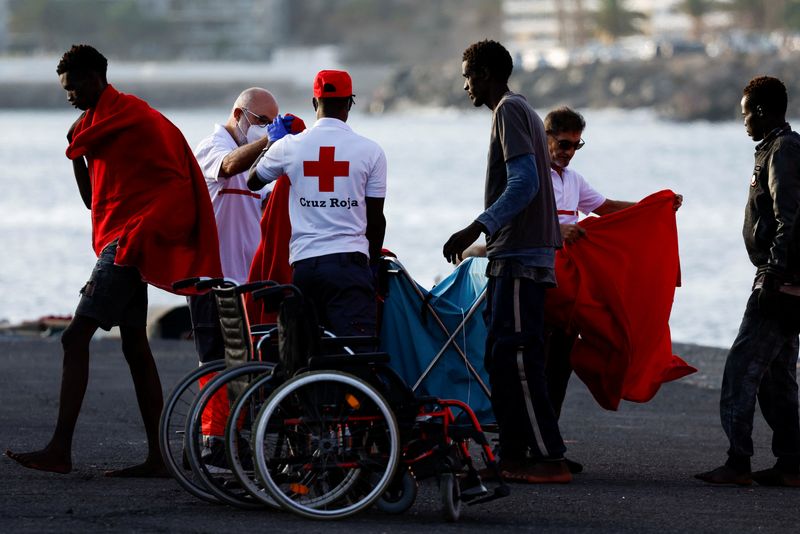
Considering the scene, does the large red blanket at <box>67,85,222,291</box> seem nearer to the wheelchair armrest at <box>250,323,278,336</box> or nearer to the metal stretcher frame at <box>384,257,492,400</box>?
the wheelchair armrest at <box>250,323,278,336</box>

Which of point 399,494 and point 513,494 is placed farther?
point 513,494

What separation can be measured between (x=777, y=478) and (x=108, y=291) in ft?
9.63

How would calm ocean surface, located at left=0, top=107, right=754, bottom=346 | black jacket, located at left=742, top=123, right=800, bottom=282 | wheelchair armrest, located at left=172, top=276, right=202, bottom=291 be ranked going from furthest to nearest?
calm ocean surface, located at left=0, top=107, right=754, bottom=346, black jacket, located at left=742, top=123, right=800, bottom=282, wheelchair armrest, located at left=172, top=276, right=202, bottom=291

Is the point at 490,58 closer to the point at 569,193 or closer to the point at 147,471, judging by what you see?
the point at 569,193

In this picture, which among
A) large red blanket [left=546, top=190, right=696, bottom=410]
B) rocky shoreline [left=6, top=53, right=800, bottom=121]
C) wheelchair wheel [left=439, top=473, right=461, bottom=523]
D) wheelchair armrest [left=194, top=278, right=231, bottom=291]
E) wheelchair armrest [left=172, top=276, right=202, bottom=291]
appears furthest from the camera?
rocky shoreline [left=6, top=53, right=800, bottom=121]

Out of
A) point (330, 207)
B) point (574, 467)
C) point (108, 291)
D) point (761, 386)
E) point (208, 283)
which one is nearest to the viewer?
point (208, 283)

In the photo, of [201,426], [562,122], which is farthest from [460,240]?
[562,122]

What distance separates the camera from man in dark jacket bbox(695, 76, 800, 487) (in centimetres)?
673

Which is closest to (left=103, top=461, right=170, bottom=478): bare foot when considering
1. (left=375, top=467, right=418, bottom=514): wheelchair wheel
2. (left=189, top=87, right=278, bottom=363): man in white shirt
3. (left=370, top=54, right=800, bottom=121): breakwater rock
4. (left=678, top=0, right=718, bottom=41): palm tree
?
(left=189, top=87, right=278, bottom=363): man in white shirt

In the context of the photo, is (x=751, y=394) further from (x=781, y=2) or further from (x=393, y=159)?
(x=781, y=2)

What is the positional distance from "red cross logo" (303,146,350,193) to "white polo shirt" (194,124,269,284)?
0.94 metres

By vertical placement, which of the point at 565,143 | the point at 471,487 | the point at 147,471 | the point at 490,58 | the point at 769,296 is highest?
the point at 490,58

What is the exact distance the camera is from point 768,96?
6.84 meters

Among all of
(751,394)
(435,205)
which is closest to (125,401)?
(751,394)
